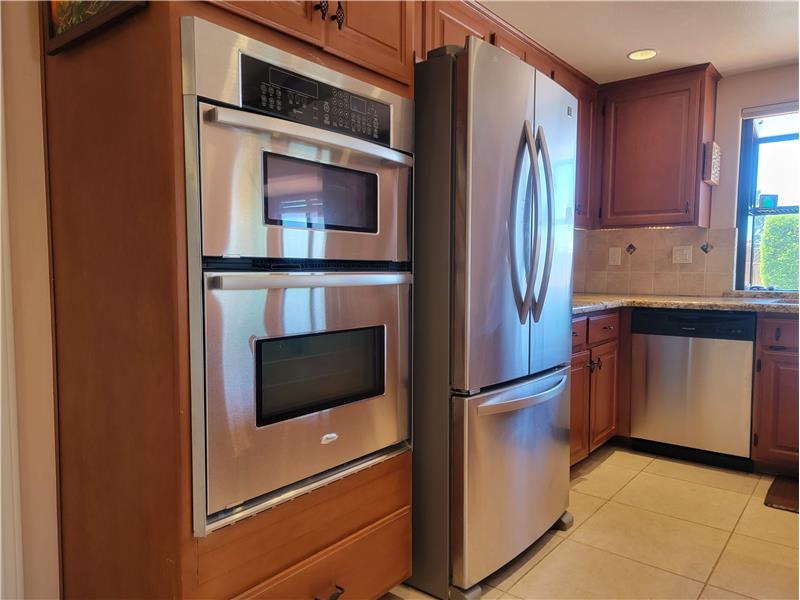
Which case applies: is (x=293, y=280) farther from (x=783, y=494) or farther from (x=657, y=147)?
(x=657, y=147)

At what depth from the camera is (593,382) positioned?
293cm

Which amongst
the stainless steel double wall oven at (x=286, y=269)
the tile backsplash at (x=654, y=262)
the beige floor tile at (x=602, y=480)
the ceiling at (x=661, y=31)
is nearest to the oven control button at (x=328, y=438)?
the stainless steel double wall oven at (x=286, y=269)

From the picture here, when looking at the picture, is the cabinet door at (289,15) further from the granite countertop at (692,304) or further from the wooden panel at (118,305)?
the granite countertop at (692,304)

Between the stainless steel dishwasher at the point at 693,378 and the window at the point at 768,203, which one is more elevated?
the window at the point at 768,203

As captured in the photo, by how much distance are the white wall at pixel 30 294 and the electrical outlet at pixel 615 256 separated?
138 inches

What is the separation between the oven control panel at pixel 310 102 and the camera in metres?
1.21

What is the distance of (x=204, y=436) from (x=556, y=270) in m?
1.40

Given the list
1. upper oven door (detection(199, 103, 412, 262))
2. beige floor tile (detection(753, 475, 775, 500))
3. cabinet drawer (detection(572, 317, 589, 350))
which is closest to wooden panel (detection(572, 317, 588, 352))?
cabinet drawer (detection(572, 317, 589, 350))

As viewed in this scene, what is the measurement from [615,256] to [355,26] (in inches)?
118

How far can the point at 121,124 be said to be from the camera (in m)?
1.20

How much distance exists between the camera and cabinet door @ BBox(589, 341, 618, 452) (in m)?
2.94

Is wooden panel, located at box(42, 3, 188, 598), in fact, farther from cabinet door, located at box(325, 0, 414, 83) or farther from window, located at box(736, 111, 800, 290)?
window, located at box(736, 111, 800, 290)

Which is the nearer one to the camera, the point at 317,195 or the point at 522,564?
the point at 317,195

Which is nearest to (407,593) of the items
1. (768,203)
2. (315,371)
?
(315,371)
